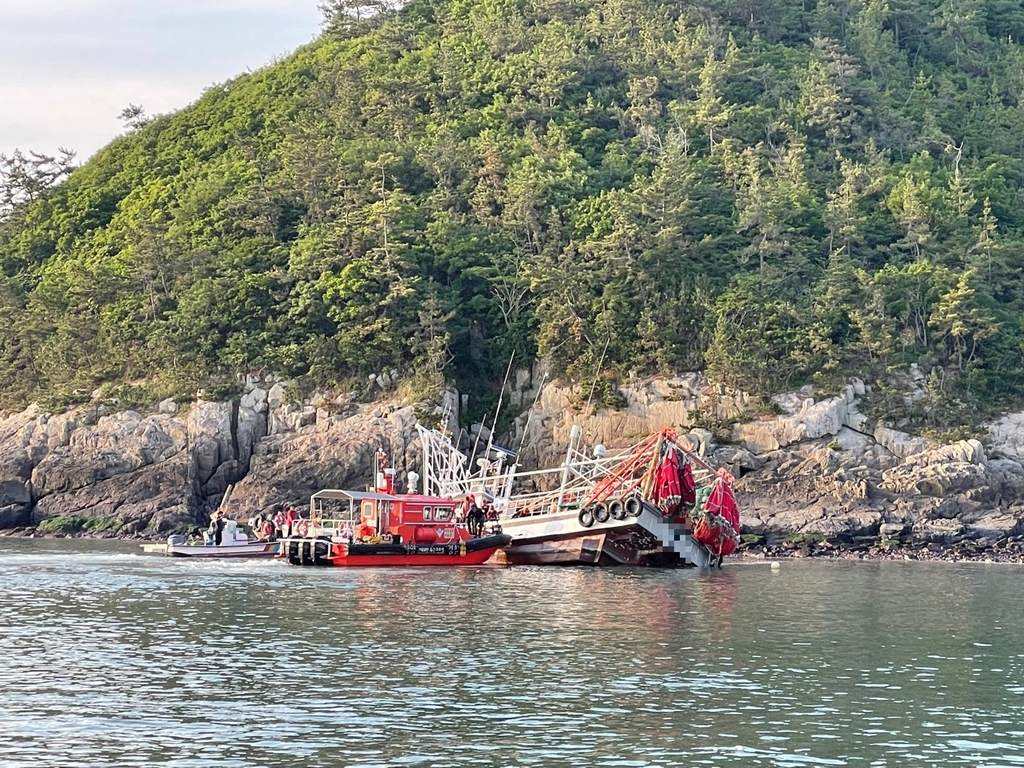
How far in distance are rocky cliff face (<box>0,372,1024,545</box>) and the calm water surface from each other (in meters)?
14.7

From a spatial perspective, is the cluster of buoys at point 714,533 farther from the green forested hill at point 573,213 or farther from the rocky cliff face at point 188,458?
the rocky cliff face at point 188,458

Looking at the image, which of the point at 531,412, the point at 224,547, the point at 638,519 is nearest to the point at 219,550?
the point at 224,547

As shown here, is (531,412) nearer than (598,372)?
No

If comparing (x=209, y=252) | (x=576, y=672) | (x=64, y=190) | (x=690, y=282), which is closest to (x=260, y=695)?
(x=576, y=672)

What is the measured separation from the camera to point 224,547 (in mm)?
48469

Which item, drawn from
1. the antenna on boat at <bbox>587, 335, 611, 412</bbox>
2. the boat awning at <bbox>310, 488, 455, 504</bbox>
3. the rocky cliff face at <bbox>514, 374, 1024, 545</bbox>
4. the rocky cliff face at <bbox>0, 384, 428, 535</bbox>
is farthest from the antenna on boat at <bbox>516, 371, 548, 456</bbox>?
the boat awning at <bbox>310, 488, 455, 504</bbox>

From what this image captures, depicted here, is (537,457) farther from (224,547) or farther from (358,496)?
(224,547)

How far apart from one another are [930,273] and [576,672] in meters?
45.1

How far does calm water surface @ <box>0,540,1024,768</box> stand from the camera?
1938cm

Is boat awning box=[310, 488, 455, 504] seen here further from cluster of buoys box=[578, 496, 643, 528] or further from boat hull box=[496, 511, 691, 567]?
cluster of buoys box=[578, 496, 643, 528]

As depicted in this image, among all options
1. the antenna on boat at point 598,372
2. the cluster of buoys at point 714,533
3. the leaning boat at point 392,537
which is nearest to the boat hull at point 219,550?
the leaning boat at point 392,537

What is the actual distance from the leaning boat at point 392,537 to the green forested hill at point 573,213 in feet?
59.6

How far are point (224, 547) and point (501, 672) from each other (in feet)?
83.9

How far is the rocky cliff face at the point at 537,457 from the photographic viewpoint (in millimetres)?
55000
